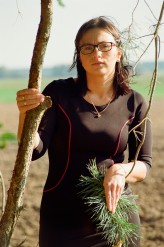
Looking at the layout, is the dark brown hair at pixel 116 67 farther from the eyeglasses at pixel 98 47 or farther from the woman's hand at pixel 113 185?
the woman's hand at pixel 113 185

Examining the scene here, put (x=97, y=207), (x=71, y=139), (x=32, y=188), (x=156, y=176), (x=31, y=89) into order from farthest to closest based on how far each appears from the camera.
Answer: (x=156, y=176), (x=32, y=188), (x=71, y=139), (x=97, y=207), (x=31, y=89)

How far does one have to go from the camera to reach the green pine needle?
1472mm

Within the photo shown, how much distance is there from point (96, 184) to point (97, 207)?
2.6 inches

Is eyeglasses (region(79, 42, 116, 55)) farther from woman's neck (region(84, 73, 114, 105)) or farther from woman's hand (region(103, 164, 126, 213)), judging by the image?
woman's hand (region(103, 164, 126, 213))

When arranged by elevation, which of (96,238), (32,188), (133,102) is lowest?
(32,188)

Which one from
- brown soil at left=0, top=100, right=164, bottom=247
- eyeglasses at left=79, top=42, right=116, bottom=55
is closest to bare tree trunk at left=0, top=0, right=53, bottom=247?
eyeglasses at left=79, top=42, right=116, bottom=55

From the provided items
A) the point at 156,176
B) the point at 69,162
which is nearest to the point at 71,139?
the point at 69,162

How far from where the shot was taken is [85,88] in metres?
1.66

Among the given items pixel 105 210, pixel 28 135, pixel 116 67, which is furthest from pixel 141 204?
pixel 28 135

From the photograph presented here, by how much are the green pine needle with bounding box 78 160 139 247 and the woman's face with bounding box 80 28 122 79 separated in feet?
0.85

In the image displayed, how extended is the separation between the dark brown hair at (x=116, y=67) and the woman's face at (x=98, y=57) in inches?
0.6

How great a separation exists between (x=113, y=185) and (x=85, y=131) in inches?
9.1

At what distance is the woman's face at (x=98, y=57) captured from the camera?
1544 millimetres

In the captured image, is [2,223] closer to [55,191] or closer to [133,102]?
[55,191]
